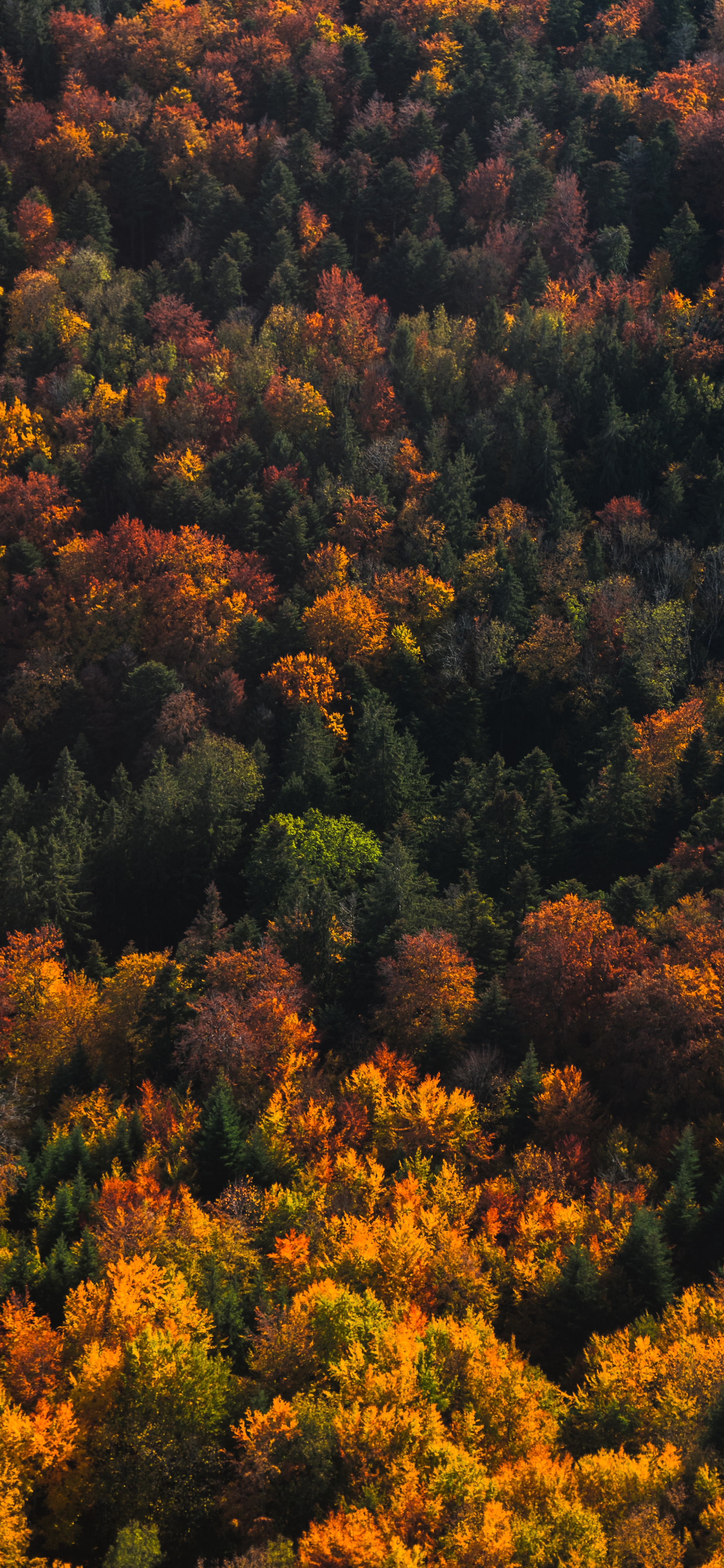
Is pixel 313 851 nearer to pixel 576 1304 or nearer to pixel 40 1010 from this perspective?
pixel 40 1010

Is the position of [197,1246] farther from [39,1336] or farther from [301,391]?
[301,391]

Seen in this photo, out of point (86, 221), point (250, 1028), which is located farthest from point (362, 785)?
point (86, 221)

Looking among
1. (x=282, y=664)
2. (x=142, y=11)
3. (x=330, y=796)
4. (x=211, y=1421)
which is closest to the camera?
(x=211, y=1421)

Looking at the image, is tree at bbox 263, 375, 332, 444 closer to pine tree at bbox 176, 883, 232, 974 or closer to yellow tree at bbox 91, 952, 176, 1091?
pine tree at bbox 176, 883, 232, 974

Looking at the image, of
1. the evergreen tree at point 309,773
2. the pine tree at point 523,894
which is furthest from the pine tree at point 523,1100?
the evergreen tree at point 309,773

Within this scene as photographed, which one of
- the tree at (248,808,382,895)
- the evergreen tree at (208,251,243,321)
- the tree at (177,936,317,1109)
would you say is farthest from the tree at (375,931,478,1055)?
the evergreen tree at (208,251,243,321)

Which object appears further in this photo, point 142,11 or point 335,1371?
point 142,11

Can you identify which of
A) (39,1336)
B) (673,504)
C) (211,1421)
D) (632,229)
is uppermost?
(632,229)

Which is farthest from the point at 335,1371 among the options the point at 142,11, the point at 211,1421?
the point at 142,11

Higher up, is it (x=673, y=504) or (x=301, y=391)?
(x=673, y=504)
